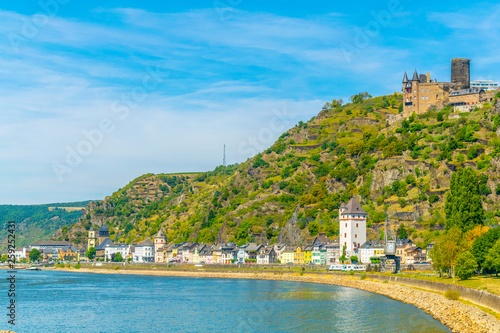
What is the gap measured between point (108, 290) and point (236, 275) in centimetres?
3273

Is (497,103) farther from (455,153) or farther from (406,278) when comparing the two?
(406,278)

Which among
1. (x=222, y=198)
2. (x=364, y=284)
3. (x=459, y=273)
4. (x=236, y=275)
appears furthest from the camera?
(x=222, y=198)

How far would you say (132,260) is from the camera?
178875 mm

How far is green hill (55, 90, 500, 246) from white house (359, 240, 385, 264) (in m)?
4.30

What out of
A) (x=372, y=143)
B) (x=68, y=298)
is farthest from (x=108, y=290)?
(x=372, y=143)

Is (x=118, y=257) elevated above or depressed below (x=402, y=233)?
below

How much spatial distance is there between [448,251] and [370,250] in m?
48.1

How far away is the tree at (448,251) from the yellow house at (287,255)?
62.0 metres

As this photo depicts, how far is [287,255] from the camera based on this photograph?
420 feet

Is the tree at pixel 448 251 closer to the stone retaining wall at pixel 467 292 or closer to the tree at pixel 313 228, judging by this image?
the stone retaining wall at pixel 467 292

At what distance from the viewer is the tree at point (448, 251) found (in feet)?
203

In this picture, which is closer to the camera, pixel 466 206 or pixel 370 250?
pixel 466 206

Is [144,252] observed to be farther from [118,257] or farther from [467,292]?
[467,292]

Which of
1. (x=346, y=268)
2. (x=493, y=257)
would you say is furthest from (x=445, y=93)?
(x=493, y=257)
